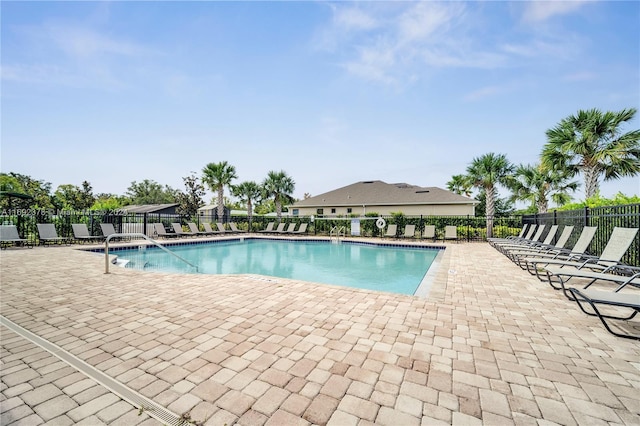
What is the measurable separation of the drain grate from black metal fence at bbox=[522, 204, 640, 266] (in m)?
7.56

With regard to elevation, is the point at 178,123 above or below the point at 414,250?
above

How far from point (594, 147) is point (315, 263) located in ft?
41.8

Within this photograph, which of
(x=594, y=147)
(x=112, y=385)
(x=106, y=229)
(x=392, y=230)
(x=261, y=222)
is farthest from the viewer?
(x=261, y=222)

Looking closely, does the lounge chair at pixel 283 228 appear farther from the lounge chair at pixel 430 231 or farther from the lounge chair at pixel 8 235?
the lounge chair at pixel 8 235

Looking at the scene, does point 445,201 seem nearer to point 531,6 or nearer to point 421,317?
→ point 531,6

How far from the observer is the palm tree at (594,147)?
35.9 feet

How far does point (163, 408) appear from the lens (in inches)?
70.7

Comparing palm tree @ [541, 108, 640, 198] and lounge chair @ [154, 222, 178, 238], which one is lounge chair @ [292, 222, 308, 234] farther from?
palm tree @ [541, 108, 640, 198]

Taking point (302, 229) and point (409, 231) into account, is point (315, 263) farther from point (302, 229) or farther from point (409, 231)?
point (302, 229)

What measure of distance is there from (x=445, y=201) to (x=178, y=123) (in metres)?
20.9

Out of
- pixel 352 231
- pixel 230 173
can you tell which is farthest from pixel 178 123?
pixel 352 231

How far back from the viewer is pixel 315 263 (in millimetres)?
10211

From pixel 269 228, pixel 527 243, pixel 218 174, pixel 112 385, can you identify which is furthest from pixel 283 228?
pixel 112 385

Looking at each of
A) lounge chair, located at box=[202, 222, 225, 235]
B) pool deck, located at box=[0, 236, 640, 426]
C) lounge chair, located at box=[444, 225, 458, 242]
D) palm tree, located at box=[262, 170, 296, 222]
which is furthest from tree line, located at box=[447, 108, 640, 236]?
lounge chair, located at box=[202, 222, 225, 235]
